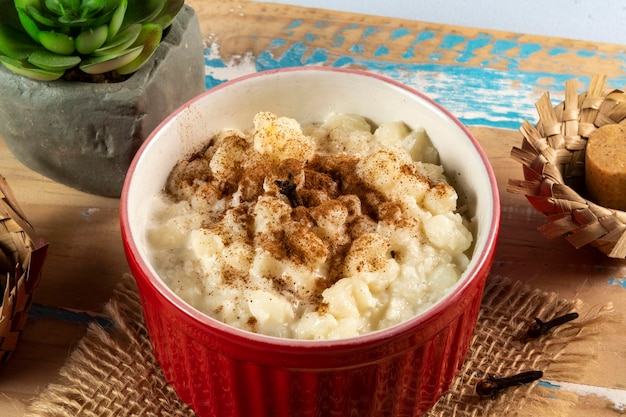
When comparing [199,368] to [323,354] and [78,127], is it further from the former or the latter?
[78,127]

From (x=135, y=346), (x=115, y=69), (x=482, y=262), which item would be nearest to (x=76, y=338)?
(x=135, y=346)

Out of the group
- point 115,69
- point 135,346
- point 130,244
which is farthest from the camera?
point 115,69

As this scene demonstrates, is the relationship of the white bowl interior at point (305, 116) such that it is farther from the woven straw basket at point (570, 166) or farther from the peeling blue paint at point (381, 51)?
the peeling blue paint at point (381, 51)

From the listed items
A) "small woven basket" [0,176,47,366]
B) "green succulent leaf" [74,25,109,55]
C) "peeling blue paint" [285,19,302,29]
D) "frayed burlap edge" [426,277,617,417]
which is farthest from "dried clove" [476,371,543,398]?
"peeling blue paint" [285,19,302,29]

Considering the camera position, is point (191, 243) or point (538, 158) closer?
point (191, 243)

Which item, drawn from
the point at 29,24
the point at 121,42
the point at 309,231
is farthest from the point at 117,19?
the point at 309,231

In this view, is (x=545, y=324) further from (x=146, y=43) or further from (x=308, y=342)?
(x=146, y=43)

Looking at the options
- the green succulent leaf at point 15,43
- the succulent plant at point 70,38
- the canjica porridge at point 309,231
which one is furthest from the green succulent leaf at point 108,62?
the canjica porridge at point 309,231
